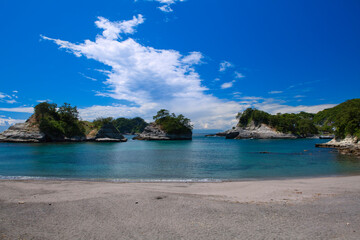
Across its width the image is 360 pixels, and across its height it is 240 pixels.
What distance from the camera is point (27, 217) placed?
608cm

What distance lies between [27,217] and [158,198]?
4405mm

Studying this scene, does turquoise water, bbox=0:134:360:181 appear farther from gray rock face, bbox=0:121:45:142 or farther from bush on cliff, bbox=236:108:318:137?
bush on cliff, bbox=236:108:318:137

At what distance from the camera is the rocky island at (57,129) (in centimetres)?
7538

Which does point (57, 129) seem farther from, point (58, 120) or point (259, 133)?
point (259, 133)

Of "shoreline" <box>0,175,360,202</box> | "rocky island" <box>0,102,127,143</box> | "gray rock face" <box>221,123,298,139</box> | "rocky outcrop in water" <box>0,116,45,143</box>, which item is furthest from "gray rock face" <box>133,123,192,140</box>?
"shoreline" <box>0,175,360,202</box>

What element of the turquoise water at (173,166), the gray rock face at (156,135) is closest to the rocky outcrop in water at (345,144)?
the turquoise water at (173,166)

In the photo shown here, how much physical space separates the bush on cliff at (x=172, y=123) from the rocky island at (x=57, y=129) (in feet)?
112

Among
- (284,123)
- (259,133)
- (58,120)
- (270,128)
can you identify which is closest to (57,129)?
(58,120)

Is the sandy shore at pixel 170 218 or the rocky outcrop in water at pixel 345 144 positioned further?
the rocky outcrop in water at pixel 345 144

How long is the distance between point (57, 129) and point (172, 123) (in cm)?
6092

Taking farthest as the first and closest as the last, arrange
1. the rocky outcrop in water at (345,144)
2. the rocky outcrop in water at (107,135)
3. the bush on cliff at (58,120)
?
the rocky outcrop in water at (107,135)
the bush on cliff at (58,120)
the rocky outcrop in water at (345,144)

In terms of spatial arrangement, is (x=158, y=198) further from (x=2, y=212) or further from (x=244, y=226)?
(x=2, y=212)

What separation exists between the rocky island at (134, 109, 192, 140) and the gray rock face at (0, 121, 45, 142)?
2108 inches

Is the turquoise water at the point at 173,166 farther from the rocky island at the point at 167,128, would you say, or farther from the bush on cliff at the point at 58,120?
the rocky island at the point at 167,128
